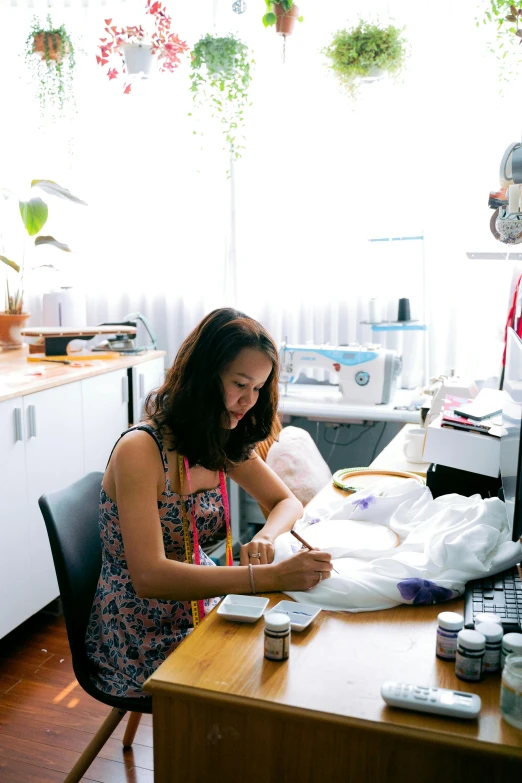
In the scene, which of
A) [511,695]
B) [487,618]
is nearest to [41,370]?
[487,618]

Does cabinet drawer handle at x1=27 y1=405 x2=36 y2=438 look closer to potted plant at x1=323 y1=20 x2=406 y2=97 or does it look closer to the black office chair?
the black office chair

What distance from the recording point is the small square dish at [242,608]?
1246mm

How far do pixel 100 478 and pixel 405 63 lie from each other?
223 centimetres

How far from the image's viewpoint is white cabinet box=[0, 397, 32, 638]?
244 cm

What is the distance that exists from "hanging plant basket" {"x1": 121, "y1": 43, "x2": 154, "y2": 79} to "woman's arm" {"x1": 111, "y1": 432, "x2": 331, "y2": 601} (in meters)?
2.37

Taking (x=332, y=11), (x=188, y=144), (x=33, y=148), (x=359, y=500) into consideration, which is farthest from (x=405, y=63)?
(x=359, y=500)

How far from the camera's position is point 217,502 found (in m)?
1.69

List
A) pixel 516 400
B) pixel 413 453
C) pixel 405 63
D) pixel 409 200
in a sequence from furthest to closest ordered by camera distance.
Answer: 1. pixel 409 200
2. pixel 405 63
3. pixel 413 453
4. pixel 516 400

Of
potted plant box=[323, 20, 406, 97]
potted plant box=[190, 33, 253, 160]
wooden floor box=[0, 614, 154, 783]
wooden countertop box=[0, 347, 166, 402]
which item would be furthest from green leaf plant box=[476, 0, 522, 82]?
wooden floor box=[0, 614, 154, 783]

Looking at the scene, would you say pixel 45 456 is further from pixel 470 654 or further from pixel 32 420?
pixel 470 654

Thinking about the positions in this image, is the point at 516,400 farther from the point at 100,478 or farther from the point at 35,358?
the point at 35,358

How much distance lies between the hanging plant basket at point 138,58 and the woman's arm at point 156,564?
2.37 metres

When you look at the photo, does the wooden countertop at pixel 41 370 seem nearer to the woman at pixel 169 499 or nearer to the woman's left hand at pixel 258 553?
A: the woman at pixel 169 499

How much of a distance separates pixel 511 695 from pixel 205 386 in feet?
2.71
